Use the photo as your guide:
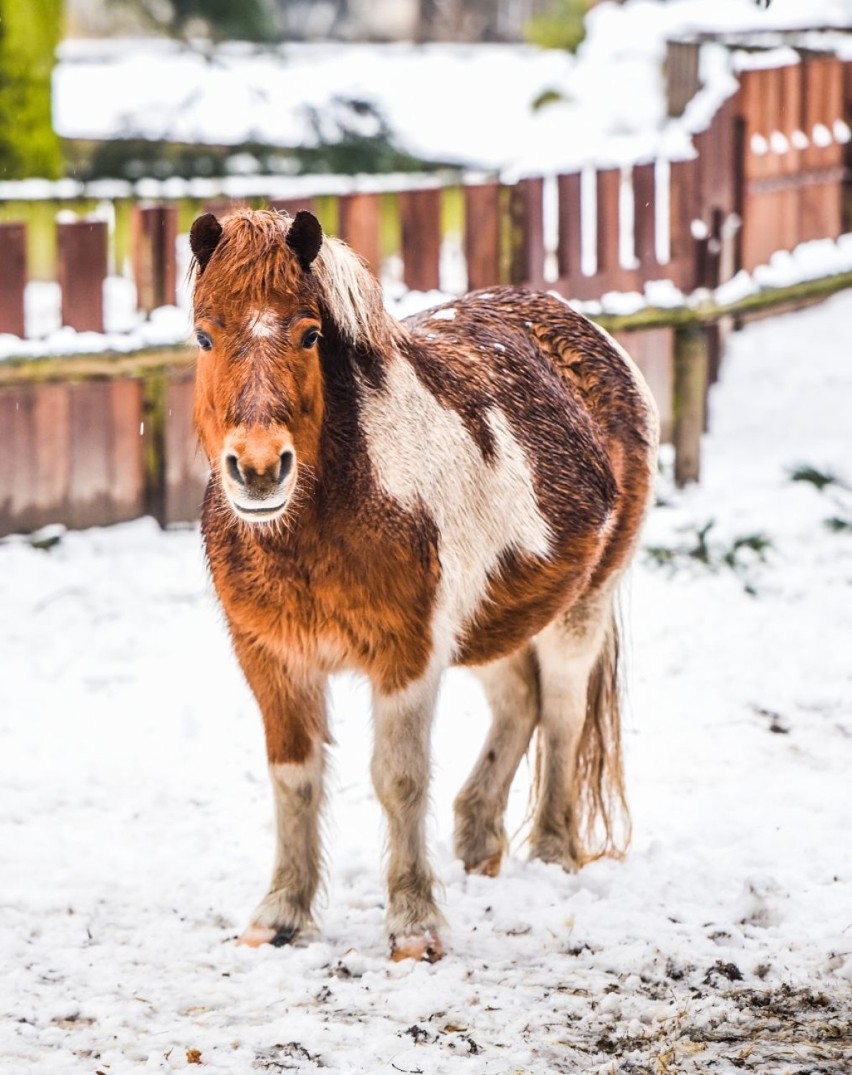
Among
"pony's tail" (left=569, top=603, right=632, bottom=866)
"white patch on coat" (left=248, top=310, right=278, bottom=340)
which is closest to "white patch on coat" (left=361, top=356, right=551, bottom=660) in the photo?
"white patch on coat" (left=248, top=310, right=278, bottom=340)

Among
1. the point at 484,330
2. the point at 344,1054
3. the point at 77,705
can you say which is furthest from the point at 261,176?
the point at 344,1054

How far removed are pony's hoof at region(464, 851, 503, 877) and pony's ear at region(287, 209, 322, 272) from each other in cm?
200

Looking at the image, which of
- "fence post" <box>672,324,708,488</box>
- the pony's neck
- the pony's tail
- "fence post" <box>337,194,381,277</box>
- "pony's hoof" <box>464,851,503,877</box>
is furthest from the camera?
"fence post" <box>672,324,708,488</box>

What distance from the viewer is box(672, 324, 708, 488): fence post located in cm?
923

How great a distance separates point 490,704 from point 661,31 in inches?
384

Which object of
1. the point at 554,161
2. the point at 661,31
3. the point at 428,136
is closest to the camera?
the point at 554,161

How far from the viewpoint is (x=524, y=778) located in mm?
5988

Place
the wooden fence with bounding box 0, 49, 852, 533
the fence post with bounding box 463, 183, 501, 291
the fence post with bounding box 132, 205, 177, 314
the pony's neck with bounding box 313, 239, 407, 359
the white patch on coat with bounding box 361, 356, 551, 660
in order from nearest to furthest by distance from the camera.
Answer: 1. the pony's neck with bounding box 313, 239, 407, 359
2. the white patch on coat with bounding box 361, 356, 551, 660
3. the wooden fence with bounding box 0, 49, 852, 533
4. the fence post with bounding box 132, 205, 177, 314
5. the fence post with bounding box 463, 183, 501, 291

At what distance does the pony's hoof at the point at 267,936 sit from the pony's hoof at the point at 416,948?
0.29 metres

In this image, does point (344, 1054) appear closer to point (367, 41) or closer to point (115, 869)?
point (115, 869)

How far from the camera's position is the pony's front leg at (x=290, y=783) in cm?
445

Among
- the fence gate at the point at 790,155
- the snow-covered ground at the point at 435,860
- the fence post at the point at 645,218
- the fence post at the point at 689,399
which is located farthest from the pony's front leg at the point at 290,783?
the fence gate at the point at 790,155

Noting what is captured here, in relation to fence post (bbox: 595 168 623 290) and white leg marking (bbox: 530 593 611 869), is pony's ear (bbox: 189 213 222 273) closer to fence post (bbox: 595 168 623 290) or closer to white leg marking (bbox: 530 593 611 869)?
white leg marking (bbox: 530 593 611 869)

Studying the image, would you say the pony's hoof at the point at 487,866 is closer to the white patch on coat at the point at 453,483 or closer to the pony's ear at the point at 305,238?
the white patch on coat at the point at 453,483
